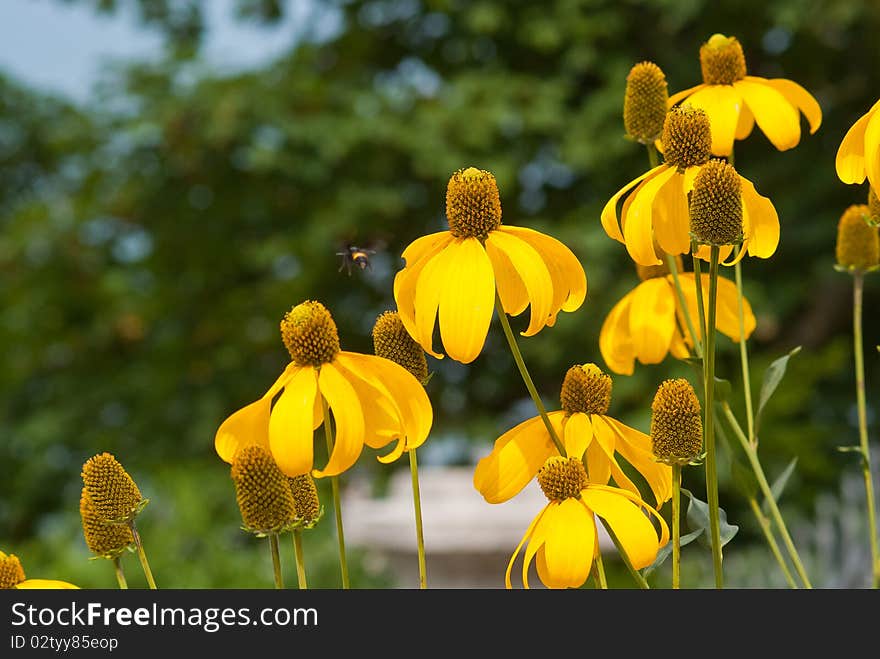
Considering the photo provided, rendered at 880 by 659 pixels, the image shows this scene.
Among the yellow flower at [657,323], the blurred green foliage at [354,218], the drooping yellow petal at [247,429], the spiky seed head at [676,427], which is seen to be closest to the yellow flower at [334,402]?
the drooping yellow petal at [247,429]

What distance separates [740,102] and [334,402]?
319 mm

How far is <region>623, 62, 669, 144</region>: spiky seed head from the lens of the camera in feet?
1.83

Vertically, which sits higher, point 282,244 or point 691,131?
point 282,244

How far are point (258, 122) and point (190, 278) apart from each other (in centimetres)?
77

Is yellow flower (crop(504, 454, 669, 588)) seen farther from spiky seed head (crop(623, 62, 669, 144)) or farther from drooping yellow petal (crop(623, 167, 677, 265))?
spiky seed head (crop(623, 62, 669, 144))

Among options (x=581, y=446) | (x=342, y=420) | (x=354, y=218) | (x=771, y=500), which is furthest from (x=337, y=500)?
(x=354, y=218)

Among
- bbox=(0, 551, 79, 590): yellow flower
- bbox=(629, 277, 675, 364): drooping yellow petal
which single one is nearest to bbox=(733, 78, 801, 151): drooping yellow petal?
bbox=(629, 277, 675, 364): drooping yellow petal

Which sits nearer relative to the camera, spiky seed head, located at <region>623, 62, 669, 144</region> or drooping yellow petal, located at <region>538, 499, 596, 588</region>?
drooping yellow petal, located at <region>538, 499, 596, 588</region>

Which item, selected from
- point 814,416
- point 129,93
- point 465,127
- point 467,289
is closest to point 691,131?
point 467,289

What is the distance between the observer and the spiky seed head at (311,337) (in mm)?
424

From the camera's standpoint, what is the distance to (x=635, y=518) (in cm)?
40

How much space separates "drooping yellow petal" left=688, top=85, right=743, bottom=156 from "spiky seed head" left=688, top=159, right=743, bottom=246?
138 millimetres

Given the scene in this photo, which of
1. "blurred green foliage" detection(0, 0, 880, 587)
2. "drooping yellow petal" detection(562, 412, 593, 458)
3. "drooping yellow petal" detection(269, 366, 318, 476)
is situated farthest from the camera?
"blurred green foliage" detection(0, 0, 880, 587)
